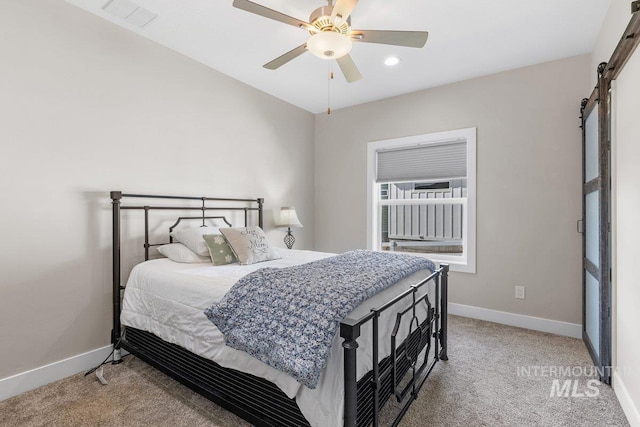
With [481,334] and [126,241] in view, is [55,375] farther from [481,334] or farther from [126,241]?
[481,334]

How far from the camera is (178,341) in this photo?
1.97 meters

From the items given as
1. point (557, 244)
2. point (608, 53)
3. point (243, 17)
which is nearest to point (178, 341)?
point (243, 17)

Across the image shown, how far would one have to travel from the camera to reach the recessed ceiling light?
302 centimetres

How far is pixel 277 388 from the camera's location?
4.92 feet

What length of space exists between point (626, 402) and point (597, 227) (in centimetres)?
114

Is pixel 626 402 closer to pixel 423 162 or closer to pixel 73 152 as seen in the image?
pixel 423 162

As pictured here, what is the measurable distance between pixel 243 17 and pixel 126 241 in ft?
6.58

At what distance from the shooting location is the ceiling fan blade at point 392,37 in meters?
1.90

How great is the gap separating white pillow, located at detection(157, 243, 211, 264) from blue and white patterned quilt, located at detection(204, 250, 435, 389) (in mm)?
915

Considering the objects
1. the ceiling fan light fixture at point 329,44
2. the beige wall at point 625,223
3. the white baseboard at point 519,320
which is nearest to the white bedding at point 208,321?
the beige wall at point 625,223

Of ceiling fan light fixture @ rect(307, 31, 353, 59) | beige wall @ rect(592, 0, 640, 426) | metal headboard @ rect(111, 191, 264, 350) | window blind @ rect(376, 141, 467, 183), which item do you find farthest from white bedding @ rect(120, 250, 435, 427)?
window blind @ rect(376, 141, 467, 183)

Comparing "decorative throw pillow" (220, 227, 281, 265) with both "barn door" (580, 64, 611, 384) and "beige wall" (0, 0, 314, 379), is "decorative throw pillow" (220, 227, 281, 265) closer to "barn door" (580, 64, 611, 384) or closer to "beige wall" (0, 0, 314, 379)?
"beige wall" (0, 0, 314, 379)

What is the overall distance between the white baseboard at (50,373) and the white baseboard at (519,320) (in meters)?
3.43

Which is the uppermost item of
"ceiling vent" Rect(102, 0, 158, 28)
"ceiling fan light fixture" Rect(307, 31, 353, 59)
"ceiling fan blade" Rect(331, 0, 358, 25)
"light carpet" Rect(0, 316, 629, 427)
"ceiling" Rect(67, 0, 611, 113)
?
"ceiling vent" Rect(102, 0, 158, 28)
